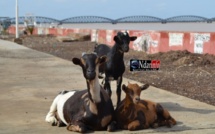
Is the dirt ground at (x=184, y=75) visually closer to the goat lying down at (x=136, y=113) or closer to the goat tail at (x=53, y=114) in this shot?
the goat lying down at (x=136, y=113)

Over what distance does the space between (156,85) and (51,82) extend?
3071mm

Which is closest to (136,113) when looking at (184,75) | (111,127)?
(111,127)

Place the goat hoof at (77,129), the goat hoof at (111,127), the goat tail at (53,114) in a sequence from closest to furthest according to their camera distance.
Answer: the goat hoof at (77,129), the goat hoof at (111,127), the goat tail at (53,114)

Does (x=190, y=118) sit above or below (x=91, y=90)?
below

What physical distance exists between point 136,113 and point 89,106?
2.67 ft

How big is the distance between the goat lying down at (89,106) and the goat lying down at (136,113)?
204mm

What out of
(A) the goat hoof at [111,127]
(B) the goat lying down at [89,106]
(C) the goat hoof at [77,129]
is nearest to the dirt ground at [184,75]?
(A) the goat hoof at [111,127]

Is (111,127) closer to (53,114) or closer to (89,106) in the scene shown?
(89,106)

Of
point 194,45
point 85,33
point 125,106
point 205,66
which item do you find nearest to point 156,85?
point 205,66

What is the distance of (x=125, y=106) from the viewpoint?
8.10m

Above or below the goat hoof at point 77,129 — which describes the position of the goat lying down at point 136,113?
above

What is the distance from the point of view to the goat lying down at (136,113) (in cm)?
785

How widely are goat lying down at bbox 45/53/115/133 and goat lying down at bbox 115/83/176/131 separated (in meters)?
0.20

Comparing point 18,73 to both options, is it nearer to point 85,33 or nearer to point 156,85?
point 156,85
